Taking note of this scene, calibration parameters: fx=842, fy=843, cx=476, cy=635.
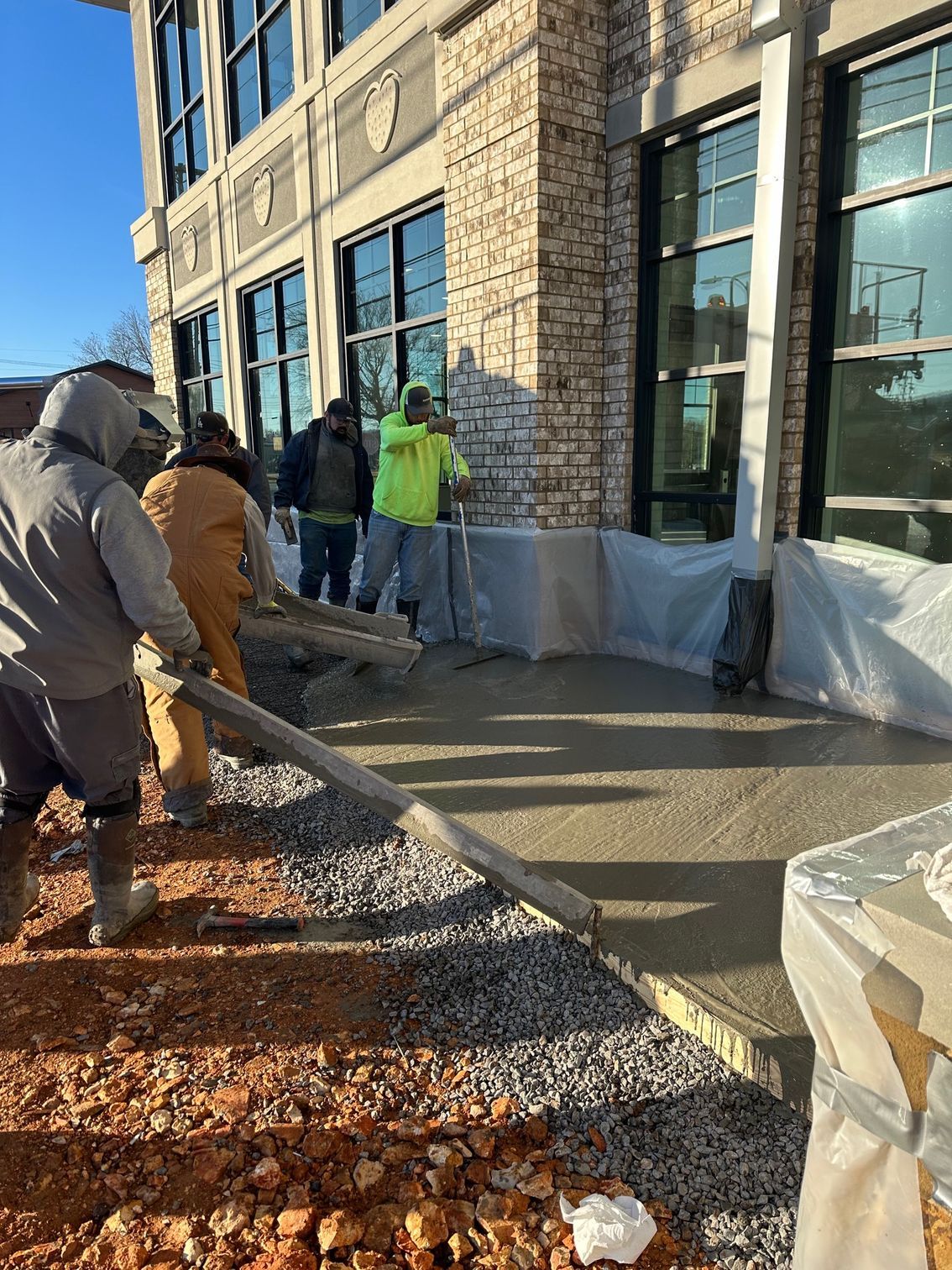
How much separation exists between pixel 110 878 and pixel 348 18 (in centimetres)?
871

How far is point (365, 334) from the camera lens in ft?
28.5

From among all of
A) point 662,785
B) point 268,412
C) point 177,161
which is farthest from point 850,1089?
point 177,161

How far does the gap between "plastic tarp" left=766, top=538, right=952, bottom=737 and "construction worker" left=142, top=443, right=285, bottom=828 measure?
309 centimetres

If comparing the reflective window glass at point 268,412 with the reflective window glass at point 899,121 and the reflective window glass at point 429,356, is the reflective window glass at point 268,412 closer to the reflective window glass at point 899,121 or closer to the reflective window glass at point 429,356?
the reflective window glass at point 429,356

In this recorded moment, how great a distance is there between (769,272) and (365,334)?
4.88 meters

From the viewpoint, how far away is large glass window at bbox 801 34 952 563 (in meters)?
4.39

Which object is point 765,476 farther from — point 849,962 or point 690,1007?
point 849,962

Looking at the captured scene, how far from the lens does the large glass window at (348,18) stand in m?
7.89

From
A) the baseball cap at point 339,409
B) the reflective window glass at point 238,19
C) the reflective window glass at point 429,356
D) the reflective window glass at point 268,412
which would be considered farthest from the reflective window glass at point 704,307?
the reflective window glass at point 238,19

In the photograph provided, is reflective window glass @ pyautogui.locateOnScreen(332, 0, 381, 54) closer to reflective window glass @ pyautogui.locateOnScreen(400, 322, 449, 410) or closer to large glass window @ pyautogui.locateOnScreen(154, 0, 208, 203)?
reflective window glass @ pyautogui.locateOnScreen(400, 322, 449, 410)

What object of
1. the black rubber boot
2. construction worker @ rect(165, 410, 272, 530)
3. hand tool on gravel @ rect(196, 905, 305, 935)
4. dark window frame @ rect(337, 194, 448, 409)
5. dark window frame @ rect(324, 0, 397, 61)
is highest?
dark window frame @ rect(324, 0, 397, 61)

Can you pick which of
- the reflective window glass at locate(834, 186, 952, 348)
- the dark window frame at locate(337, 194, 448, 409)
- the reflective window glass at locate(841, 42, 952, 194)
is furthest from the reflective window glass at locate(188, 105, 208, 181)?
the reflective window glass at locate(834, 186, 952, 348)

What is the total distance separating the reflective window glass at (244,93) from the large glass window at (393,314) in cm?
331

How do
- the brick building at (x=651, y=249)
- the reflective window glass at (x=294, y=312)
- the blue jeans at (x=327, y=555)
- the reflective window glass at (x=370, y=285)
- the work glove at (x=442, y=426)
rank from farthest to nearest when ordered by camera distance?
the reflective window glass at (x=294, y=312) < the reflective window glass at (x=370, y=285) < the blue jeans at (x=327, y=555) < the work glove at (x=442, y=426) < the brick building at (x=651, y=249)
